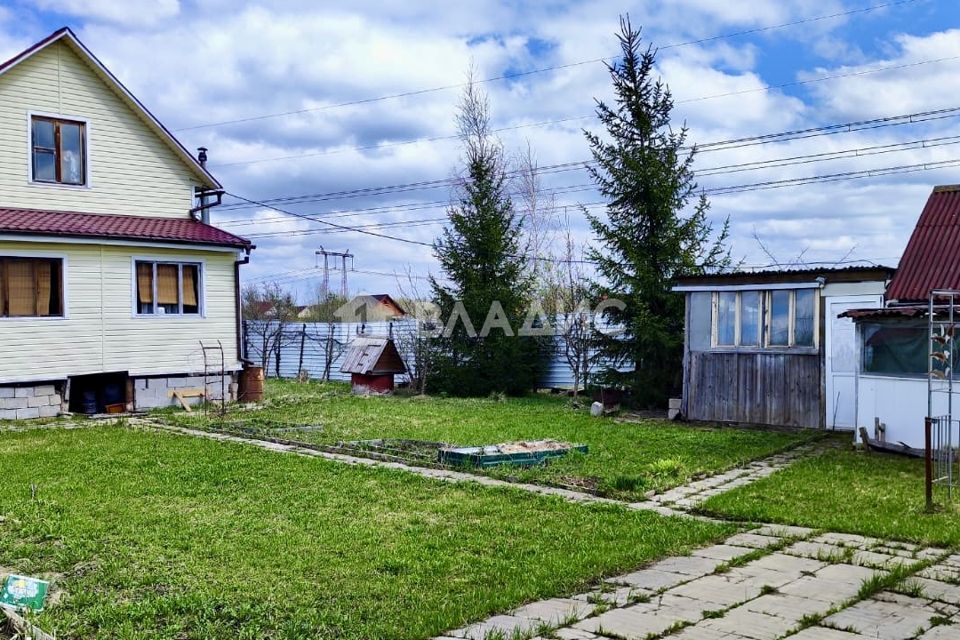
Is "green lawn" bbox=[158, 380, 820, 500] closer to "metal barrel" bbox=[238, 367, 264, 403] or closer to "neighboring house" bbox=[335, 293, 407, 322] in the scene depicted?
"metal barrel" bbox=[238, 367, 264, 403]

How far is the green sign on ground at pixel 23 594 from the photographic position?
16.6ft

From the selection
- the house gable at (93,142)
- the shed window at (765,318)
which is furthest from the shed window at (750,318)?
the house gable at (93,142)

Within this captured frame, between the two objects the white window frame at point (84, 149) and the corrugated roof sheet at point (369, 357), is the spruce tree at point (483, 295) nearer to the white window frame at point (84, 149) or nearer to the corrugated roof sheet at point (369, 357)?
the corrugated roof sheet at point (369, 357)

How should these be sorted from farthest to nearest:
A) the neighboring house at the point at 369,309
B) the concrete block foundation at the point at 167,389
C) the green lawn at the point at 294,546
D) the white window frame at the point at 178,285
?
the neighboring house at the point at 369,309, the concrete block foundation at the point at 167,389, the white window frame at the point at 178,285, the green lawn at the point at 294,546

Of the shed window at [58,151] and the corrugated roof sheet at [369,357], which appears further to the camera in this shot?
the corrugated roof sheet at [369,357]

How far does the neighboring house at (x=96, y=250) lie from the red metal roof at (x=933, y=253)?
504 inches

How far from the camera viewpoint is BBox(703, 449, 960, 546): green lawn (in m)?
7.39

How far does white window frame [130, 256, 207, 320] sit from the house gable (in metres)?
1.37

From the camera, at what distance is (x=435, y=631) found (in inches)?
196

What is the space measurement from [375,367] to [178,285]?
17.8 ft

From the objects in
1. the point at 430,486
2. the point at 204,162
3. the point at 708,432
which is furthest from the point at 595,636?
the point at 204,162

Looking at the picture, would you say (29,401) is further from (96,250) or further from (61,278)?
(96,250)

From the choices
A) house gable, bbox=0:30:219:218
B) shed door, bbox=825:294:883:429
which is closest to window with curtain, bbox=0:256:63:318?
house gable, bbox=0:30:219:218

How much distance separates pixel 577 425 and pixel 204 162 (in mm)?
10466
